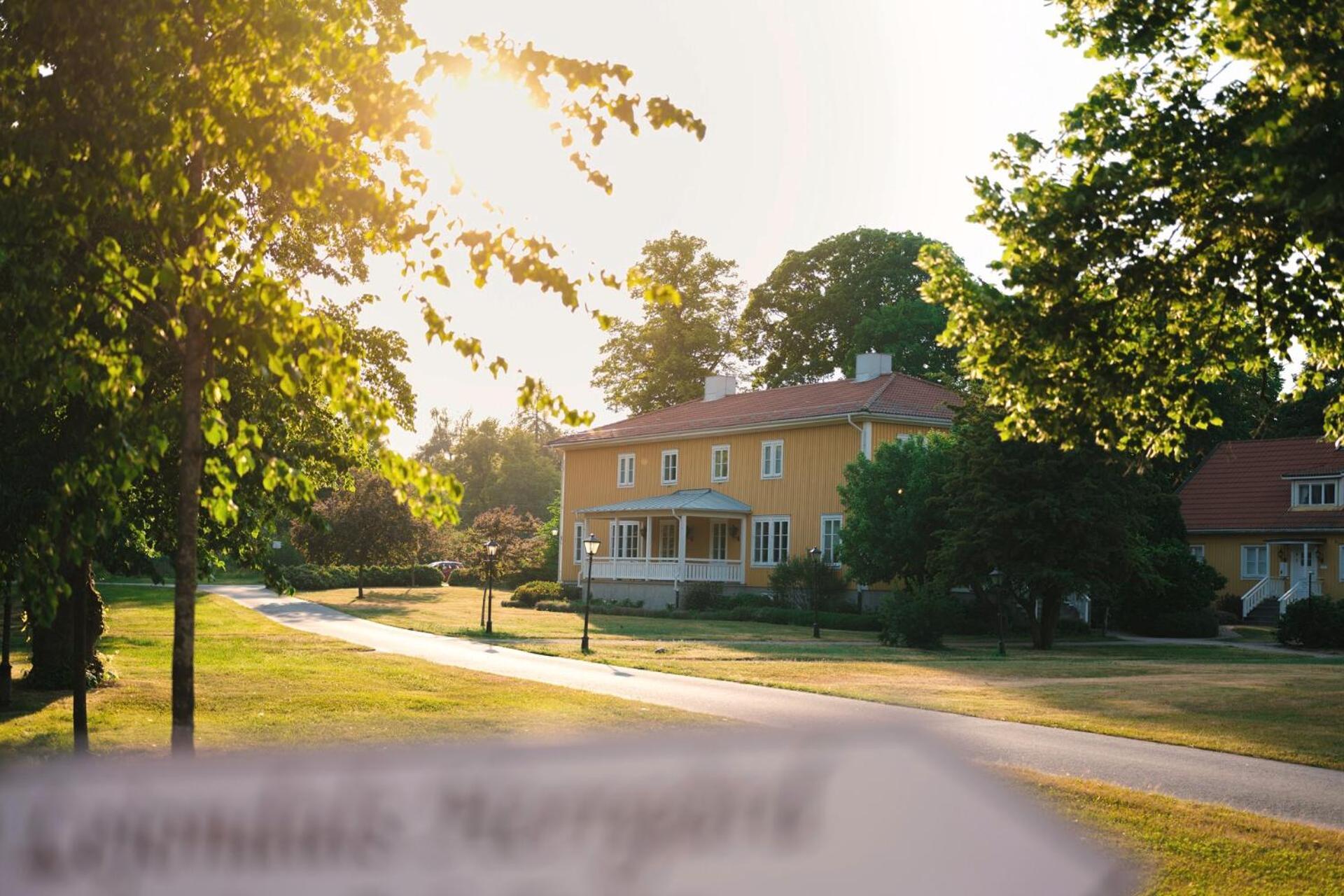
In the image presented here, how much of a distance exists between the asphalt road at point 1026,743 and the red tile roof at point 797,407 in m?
19.2

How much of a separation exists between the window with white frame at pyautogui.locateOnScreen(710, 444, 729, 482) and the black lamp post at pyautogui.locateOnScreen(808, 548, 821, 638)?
24.8 ft

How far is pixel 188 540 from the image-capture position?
227 inches

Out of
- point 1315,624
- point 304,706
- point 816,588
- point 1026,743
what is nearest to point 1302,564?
point 1315,624

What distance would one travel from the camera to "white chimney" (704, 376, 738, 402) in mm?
51562

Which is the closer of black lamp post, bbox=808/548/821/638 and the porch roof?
black lamp post, bbox=808/548/821/638

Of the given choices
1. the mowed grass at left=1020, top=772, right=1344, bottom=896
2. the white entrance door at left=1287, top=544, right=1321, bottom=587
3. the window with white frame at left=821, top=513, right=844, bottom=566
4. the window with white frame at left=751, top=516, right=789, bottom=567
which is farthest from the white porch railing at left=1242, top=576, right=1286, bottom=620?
the mowed grass at left=1020, top=772, right=1344, bottom=896

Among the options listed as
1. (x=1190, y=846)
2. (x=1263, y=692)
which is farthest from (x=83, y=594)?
(x=1263, y=692)

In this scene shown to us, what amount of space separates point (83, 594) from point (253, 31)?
532 cm

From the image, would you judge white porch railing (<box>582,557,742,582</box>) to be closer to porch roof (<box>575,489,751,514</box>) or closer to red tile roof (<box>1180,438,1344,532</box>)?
porch roof (<box>575,489,751,514</box>)

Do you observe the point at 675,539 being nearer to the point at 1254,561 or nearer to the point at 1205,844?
the point at 1254,561

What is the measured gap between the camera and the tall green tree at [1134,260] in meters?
10.4

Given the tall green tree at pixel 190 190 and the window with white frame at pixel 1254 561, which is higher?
the tall green tree at pixel 190 190

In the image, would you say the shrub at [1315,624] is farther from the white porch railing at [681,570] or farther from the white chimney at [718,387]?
the white chimney at [718,387]

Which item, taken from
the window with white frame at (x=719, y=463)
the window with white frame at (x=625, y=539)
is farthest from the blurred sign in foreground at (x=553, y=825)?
the window with white frame at (x=625, y=539)
